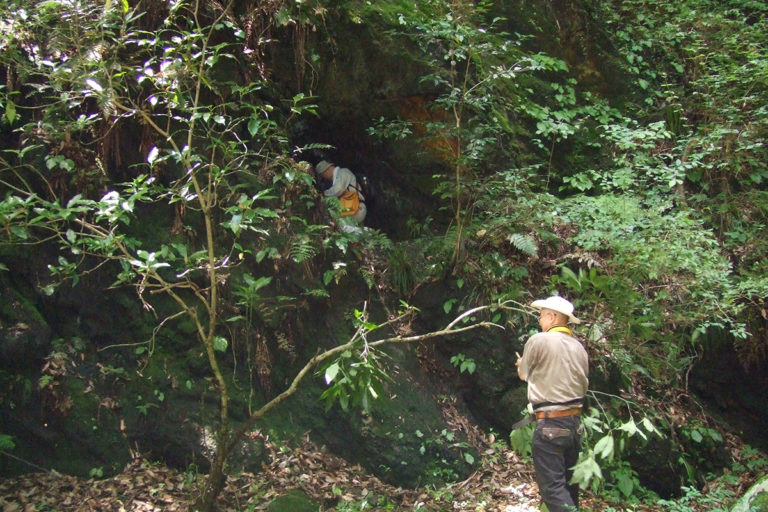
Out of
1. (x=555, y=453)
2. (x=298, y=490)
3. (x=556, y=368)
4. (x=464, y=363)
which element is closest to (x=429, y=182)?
(x=464, y=363)

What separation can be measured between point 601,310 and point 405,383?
96.0 inches

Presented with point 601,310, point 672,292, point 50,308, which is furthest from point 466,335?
point 50,308

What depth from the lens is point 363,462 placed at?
6176 millimetres

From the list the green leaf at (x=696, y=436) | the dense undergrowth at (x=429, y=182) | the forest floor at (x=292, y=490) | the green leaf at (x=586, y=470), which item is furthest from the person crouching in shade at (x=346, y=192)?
the green leaf at (x=696, y=436)

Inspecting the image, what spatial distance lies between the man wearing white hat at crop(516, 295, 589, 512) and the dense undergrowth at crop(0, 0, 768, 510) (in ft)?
0.70

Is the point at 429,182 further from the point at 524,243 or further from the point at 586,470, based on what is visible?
the point at 586,470

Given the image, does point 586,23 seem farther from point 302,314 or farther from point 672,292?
point 302,314

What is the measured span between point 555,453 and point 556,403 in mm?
419

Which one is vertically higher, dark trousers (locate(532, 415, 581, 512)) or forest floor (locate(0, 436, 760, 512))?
dark trousers (locate(532, 415, 581, 512))

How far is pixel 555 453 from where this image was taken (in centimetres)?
494

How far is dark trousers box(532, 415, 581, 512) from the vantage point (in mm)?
4891

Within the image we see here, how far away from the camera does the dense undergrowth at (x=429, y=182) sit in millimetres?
5109

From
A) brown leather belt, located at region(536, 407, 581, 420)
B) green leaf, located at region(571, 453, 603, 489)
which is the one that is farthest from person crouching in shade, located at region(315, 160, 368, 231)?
green leaf, located at region(571, 453, 603, 489)

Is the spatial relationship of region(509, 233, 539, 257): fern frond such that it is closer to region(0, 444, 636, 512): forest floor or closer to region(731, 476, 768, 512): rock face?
region(0, 444, 636, 512): forest floor
